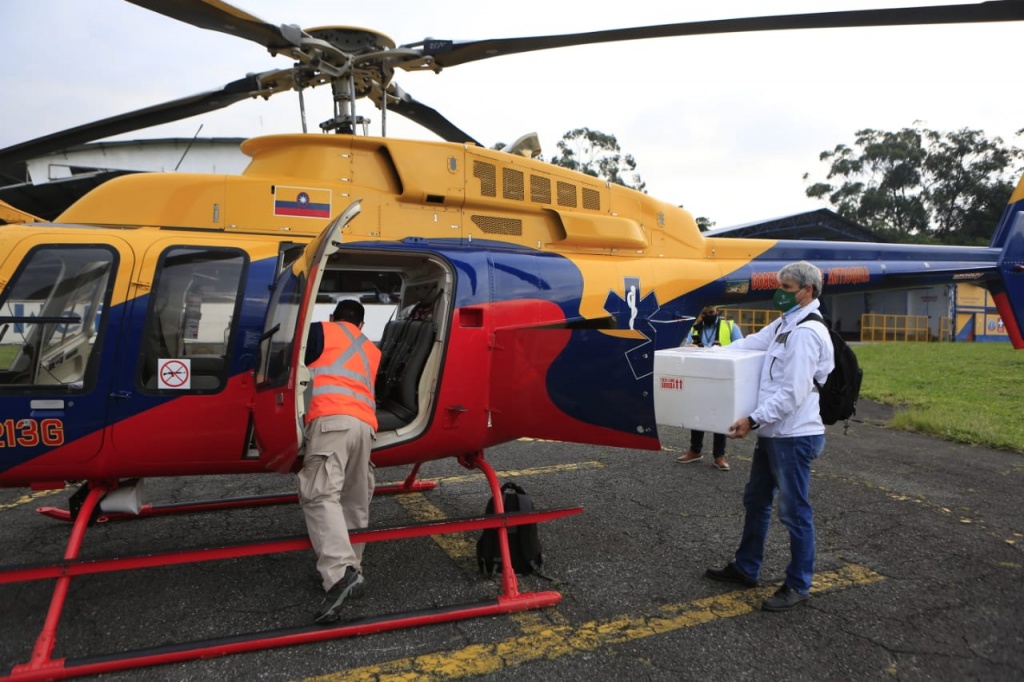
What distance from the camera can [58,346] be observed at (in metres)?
3.56

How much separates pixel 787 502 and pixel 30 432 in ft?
13.5

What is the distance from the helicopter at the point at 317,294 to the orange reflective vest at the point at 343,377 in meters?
0.16

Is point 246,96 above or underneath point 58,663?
above

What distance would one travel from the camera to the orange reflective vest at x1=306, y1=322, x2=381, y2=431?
352 cm

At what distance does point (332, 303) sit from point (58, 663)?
28.8 ft

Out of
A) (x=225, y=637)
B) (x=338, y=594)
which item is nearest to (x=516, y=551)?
(x=338, y=594)

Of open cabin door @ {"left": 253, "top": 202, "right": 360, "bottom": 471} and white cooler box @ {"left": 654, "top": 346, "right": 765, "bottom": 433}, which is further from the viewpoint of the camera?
white cooler box @ {"left": 654, "top": 346, "right": 765, "bottom": 433}

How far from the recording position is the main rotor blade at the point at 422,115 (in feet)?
18.7

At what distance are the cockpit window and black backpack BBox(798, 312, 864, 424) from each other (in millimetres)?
3957

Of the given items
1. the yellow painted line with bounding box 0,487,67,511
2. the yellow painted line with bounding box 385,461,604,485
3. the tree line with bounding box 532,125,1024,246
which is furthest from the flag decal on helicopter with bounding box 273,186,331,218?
the tree line with bounding box 532,125,1024,246

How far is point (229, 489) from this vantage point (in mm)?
6039

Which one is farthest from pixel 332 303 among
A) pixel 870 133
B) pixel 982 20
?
pixel 870 133

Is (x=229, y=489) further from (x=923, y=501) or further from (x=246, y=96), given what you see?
(x=923, y=501)

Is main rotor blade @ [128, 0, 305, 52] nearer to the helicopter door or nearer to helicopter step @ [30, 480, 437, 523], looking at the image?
the helicopter door
